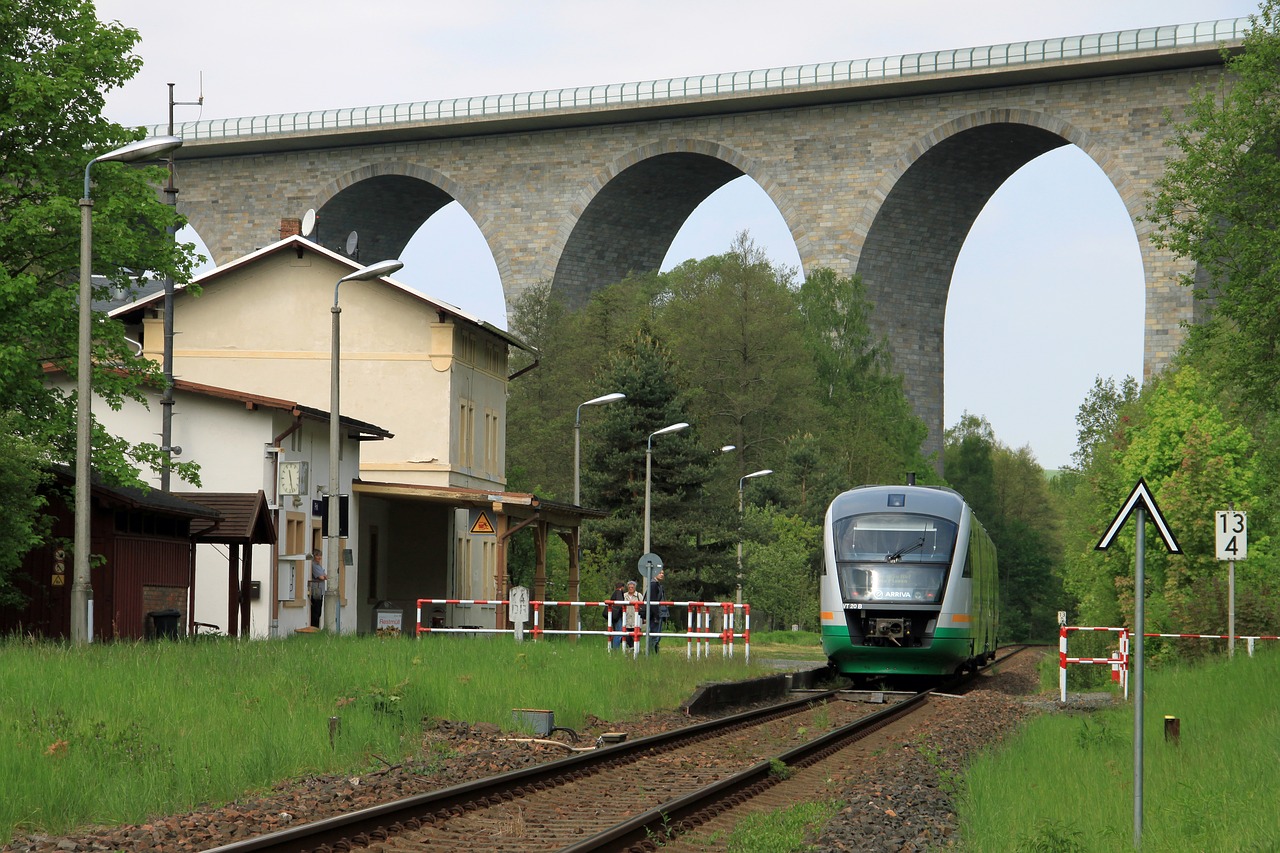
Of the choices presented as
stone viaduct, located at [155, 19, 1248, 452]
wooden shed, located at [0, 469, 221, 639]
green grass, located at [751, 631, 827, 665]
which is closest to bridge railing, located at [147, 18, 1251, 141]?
stone viaduct, located at [155, 19, 1248, 452]

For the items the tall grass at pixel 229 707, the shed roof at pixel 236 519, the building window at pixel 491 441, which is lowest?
the tall grass at pixel 229 707

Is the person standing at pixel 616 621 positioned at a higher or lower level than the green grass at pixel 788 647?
higher

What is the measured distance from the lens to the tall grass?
965 cm

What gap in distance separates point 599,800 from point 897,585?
41.9ft

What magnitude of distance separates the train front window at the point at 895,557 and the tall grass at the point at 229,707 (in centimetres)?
329

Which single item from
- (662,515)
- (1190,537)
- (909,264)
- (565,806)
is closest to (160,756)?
(565,806)

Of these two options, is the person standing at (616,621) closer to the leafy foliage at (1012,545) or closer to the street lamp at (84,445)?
the street lamp at (84,445)

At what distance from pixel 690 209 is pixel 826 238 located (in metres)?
9.37

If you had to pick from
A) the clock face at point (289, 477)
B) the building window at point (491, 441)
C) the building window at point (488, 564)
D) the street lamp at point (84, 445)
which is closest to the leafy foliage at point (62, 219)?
the street lamp at point (84, 445)

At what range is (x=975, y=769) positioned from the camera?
11984mm

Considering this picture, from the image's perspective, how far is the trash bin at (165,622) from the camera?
2253cm

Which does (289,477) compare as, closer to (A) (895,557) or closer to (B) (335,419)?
(B) (335,419)

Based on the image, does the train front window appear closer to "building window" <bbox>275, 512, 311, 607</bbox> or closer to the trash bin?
the trash bin

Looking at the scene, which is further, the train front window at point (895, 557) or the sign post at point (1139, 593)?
the train front window at point (895, 557)
